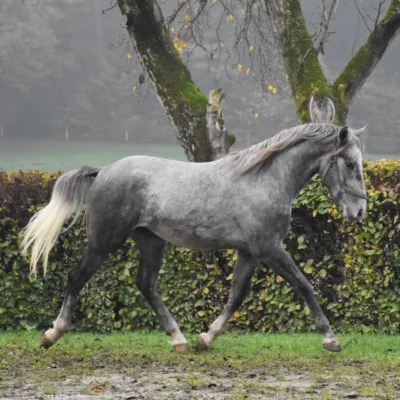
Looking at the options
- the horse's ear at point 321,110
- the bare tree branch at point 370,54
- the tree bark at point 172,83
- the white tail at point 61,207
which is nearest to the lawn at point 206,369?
the white tail at point 61,207

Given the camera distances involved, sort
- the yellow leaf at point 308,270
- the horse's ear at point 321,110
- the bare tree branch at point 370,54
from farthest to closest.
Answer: the bare tree branch at point 370,54, the yellow leaf at point 308,270, the horse's ear at point 321,110

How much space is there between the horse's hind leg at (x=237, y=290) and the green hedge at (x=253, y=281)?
210cm

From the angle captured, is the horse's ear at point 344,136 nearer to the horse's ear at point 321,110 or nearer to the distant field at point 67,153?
the horse's ear at point 321,110

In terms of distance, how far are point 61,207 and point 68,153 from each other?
137ft

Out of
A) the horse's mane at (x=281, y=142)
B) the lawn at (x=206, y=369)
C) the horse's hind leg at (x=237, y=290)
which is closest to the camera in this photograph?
the lawn at (x=206, y=369)

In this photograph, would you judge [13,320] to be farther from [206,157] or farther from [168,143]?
[168,143]

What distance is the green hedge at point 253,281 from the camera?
907 cm

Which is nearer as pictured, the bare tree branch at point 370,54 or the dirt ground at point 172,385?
the dirt ground at point 172,385

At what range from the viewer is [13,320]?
10.2 meters

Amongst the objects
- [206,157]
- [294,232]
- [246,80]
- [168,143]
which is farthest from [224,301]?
[246,80]

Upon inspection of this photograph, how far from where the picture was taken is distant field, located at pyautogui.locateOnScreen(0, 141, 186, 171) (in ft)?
145

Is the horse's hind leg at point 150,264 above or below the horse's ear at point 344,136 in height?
below

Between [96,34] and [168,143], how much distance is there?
9.61 metres

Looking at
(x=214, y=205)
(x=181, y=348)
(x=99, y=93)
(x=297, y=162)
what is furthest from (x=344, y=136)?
(x=99, y=93)
